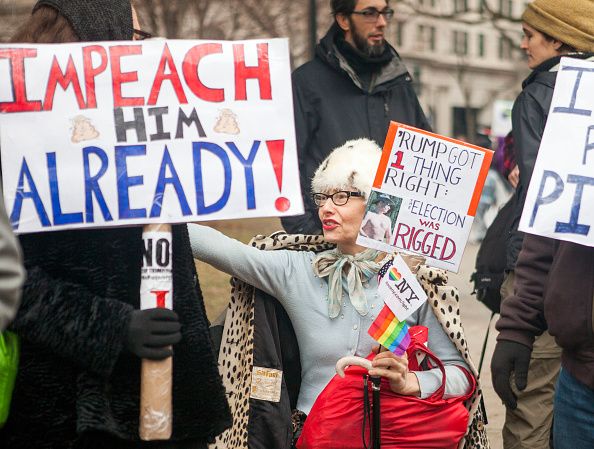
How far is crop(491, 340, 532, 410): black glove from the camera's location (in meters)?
3.94

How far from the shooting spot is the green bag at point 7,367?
2.70 meters

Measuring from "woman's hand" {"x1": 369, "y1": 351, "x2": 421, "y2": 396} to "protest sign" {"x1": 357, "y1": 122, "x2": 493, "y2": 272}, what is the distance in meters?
0.36

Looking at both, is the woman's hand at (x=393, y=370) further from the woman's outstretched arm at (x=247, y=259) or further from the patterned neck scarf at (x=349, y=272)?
the woman's outstretched arm at (x=247, y=259)

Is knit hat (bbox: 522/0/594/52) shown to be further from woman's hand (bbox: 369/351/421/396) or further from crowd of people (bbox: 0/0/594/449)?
woman's hand (bbox: 369/351/421/396)

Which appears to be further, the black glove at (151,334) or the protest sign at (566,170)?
the protest sign at (566,170)

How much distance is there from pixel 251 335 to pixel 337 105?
65.2 inches

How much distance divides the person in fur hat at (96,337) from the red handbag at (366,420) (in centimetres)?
95

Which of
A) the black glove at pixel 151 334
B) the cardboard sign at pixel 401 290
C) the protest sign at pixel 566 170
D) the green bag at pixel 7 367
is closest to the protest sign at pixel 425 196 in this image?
the cardboard sign at pixel 401 290

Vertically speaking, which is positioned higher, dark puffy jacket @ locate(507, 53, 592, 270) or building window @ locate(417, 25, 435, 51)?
building window @ locate(417, 25, 435, 51)

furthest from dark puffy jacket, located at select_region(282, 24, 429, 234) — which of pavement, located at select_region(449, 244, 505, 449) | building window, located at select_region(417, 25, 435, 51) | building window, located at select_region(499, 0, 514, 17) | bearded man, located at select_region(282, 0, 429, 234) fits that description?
building window, located at select_region(417, 25, 435, 51)

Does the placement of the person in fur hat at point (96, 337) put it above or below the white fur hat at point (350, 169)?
below

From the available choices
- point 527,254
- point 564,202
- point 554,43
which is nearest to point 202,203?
point 564,202

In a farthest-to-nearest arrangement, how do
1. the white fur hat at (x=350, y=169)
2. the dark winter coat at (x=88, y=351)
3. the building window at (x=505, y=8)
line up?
the building window at (x=505, y=8), the white fur hat at (x=350, y=169), the dark winter coat at (x=88, y=351)

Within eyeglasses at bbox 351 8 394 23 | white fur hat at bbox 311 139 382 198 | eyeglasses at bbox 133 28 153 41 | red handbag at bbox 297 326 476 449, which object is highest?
eyeglasses at bbox 351 8 394 23
